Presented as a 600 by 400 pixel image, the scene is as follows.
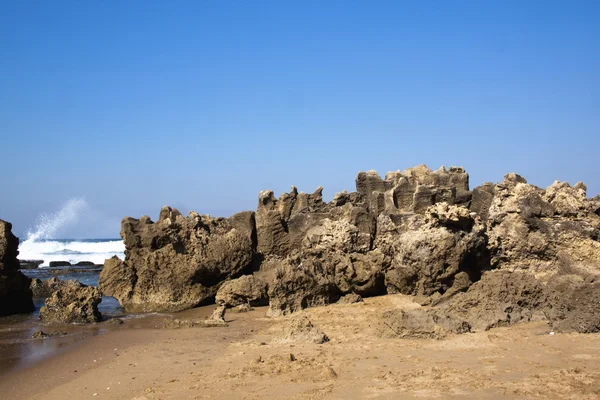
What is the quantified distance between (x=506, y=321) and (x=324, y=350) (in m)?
2.76

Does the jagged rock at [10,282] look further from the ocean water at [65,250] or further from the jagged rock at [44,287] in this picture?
the ocean water at [65,250]

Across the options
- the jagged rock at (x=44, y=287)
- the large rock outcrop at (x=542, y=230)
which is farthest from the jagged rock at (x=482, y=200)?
the jagged rock at (x=44, y=287)

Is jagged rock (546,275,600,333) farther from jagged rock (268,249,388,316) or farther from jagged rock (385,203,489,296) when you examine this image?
jagged rock (268,249,388,316)

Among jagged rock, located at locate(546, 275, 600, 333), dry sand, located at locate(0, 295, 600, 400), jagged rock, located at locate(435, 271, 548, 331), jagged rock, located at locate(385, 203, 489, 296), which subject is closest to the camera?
dry sand, located at locate(0, 295, 600, 400)

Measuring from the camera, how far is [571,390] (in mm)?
5371

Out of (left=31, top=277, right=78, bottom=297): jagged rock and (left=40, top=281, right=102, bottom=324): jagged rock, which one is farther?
(left=31, top=277, right=78, bottom=297): jagged rock

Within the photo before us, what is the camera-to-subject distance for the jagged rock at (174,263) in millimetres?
12273

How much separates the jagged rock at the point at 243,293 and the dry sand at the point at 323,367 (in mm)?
2251

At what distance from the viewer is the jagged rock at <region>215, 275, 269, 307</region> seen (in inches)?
447

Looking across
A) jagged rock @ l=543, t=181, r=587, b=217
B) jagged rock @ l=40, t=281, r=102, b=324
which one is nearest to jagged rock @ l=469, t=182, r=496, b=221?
jagged rock @ l=543, t=181, r=587, b=217

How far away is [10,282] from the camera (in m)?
12.8

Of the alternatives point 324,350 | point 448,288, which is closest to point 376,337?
point 324,350

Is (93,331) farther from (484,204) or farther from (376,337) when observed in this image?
(484,204)

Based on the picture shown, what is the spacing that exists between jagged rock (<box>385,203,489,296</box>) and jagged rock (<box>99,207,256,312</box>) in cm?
393
